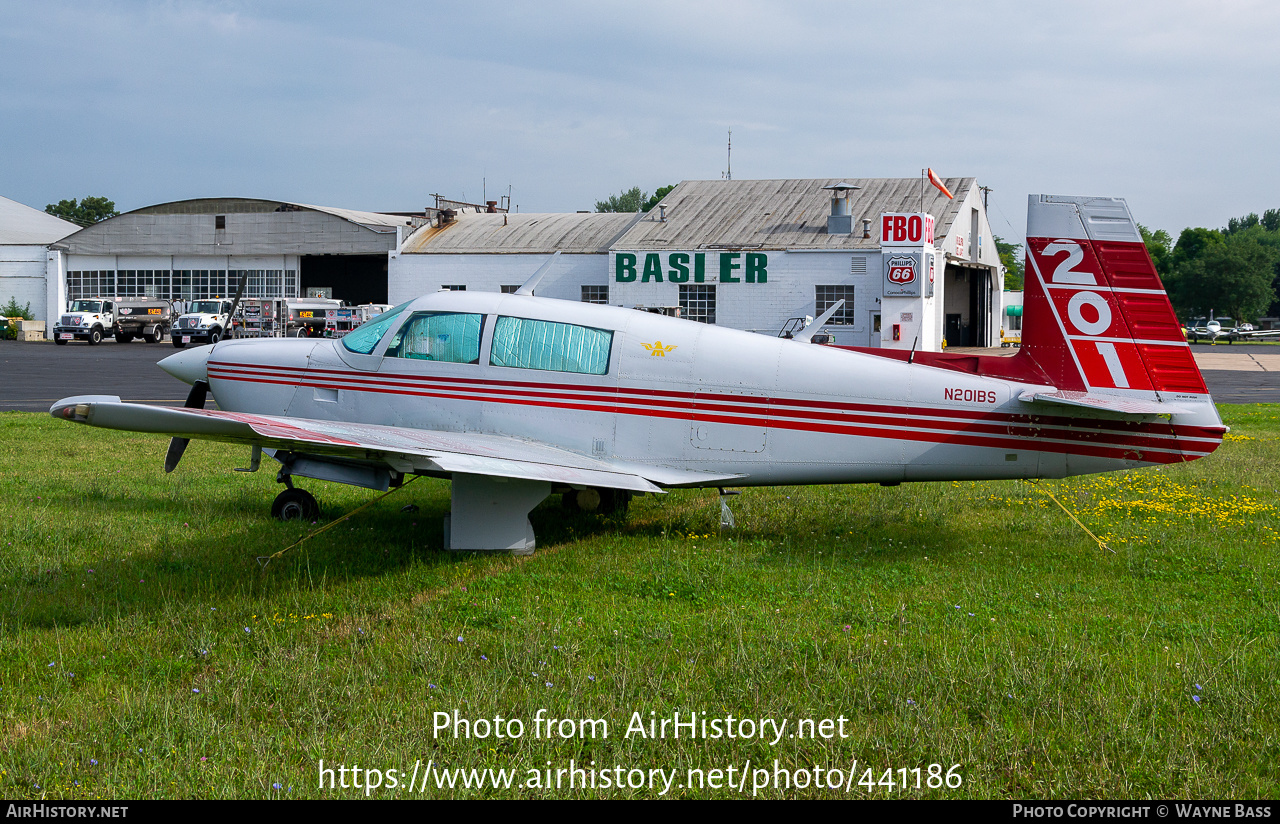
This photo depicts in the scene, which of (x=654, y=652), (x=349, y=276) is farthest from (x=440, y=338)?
(x=349, y=276)

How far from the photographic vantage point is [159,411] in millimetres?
5871

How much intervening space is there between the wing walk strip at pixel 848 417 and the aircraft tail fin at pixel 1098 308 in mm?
366

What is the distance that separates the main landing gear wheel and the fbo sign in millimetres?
32568

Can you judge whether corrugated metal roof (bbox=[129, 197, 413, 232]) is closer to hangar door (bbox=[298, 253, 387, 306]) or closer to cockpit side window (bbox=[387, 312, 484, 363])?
hangar door (bbox=[298, 253, 387, 306])

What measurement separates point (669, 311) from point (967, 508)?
107ft

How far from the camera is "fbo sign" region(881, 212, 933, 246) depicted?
38312mm

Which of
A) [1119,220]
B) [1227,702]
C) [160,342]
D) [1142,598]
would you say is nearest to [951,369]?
[1119,220]

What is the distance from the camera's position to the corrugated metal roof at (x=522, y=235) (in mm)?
46406

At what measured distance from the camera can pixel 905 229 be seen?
3853 centimetres

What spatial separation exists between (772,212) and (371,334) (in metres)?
37.3

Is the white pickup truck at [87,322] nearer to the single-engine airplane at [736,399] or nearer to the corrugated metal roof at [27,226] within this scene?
the corrugated metal roof at [27,226]

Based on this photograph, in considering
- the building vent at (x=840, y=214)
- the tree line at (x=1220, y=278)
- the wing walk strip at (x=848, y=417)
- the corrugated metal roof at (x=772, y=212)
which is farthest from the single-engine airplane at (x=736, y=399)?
the tree line at (x=1220, y=278)

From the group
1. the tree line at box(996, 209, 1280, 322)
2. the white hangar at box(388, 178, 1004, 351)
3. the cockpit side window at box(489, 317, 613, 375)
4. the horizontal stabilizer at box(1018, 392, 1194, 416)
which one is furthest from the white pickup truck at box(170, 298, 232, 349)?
the tree line at box(996, 209, 1280, 322)

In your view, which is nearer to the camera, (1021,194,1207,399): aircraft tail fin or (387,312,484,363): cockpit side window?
(1021,194,1207,399): aircraft tail fin
